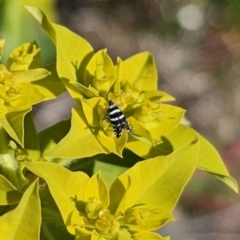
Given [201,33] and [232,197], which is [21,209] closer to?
[232,197]

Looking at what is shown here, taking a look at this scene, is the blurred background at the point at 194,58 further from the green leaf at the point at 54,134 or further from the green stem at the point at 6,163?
the green stem at the point at 6,163

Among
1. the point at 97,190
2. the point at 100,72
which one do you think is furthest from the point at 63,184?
the point at 100,72

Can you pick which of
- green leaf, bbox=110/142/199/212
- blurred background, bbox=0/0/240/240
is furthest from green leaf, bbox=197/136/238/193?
blurred background, bbox=0/0/240/240

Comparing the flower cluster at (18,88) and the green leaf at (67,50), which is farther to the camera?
the green leaf at (67,50)

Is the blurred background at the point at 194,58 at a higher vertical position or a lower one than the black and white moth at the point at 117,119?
lower

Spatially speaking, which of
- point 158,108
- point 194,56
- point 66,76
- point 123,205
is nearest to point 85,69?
point 66,76

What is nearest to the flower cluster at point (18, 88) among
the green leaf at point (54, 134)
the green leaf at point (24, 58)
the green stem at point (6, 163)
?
the green leaf at point (24, 58)

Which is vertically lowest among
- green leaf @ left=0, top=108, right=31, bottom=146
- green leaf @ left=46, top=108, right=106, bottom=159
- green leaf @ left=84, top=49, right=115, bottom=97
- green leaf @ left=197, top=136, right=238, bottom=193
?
green leaf @ left=197, top=136, right=238, bottom=193

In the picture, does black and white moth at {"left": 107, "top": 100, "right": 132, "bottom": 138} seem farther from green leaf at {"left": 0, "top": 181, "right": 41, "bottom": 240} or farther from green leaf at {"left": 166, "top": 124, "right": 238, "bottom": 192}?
green leaf at {"left": 0, "top": 181, "right": 41, "bottom": 240}
